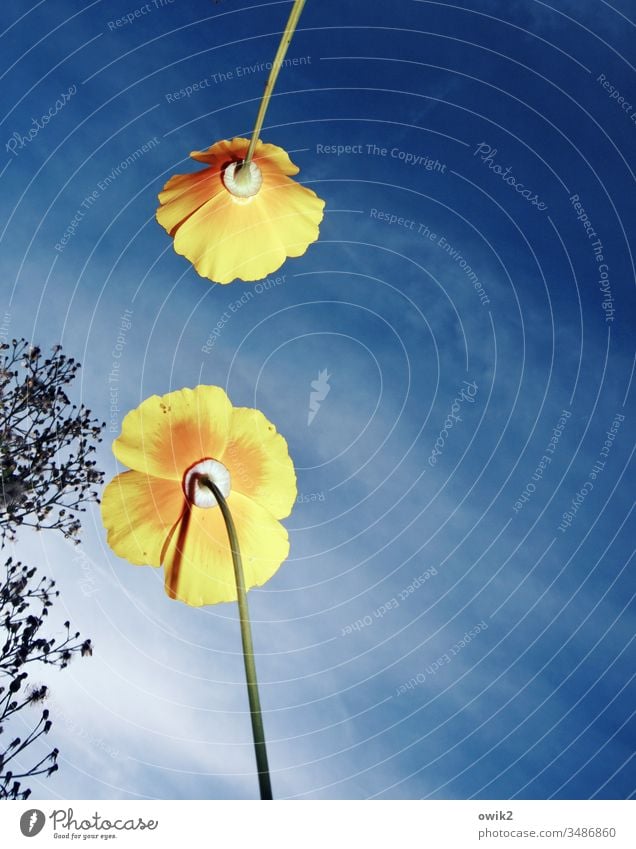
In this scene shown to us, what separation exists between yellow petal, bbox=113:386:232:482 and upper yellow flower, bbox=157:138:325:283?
104cm

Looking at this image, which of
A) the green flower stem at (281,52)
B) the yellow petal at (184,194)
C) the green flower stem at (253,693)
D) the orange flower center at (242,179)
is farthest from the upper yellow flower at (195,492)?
the green flower stem at (281,52)

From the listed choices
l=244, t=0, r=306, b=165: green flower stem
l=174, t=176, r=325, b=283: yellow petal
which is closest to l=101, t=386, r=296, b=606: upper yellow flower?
l=174, t=176, r=325, b=283: yellow petal

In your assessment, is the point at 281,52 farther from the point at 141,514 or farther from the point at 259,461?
the point at 141,514

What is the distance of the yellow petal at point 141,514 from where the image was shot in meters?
4.50

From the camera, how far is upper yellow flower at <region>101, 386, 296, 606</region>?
4516mm

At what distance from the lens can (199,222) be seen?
501 cm

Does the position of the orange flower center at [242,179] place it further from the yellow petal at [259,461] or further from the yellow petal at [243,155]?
the yellow petal at [259,461]

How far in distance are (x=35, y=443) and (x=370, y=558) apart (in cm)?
317

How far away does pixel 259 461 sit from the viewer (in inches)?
195
